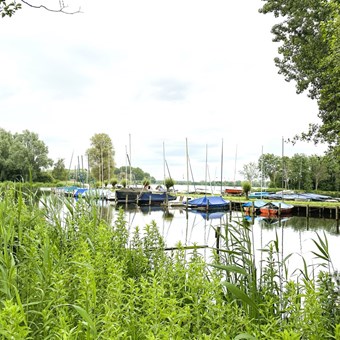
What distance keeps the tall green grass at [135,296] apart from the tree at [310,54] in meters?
10.2

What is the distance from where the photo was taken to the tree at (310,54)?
42.1ft

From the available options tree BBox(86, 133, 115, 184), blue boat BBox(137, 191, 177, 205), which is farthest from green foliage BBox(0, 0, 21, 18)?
tree BBox(86, 133, 115, 184)

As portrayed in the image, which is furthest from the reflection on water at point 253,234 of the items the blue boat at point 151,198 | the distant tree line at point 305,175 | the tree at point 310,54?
the distant tree line at point 305,175

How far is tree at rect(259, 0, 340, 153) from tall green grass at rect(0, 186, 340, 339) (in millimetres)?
10187

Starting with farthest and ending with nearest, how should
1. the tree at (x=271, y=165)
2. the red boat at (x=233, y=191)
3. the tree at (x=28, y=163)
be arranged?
the tree at (x=271, y=165) → the red boat at (x=233, y=191) → the tree at (x=28, y=163)

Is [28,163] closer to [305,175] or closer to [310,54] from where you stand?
[310,54]

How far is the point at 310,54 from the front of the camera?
1359cm

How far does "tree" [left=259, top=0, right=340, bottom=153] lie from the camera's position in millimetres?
12836

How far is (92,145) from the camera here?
6869cm

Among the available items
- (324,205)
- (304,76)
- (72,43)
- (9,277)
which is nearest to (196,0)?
(72,43)

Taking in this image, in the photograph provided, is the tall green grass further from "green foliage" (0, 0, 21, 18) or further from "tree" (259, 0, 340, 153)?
"tree" (259, 0, 340, 153)

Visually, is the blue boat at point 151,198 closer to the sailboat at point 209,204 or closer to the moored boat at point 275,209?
the sailboat at point 209,204

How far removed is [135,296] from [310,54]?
13.9 metres

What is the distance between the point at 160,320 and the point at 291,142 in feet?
48.3
